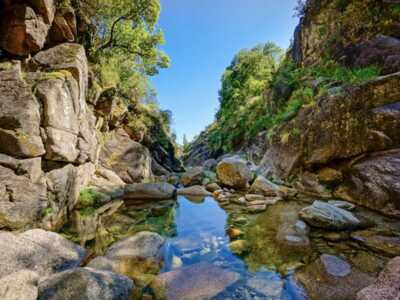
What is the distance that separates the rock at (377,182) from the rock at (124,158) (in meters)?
9.15

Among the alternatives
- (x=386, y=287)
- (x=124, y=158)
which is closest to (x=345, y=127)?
(x=386, y=287)

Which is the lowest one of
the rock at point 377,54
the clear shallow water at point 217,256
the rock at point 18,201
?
the clear shallow water at point 217,256

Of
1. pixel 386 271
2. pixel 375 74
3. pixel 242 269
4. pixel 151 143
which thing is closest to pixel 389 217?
pixel 386 271

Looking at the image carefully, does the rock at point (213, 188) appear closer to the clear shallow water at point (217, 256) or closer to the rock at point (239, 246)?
the clear shallow water at point (217, 256)

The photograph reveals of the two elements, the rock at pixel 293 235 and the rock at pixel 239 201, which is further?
the rock at pixel 239 201

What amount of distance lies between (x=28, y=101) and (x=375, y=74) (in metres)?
9.82

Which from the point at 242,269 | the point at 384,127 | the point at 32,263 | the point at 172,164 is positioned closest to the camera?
the point at 32,263

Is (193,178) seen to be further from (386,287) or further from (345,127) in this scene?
(386,287)

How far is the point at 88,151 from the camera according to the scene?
22.9 feet

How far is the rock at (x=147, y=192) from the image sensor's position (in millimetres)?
7840

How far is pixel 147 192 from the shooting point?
7.93 meters

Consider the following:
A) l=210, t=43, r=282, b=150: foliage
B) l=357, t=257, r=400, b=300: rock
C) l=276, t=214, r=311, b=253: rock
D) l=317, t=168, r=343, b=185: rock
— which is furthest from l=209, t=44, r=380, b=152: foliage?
l=357, t=257, r=400, b=300: rock

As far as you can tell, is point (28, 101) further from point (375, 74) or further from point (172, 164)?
point (172, 164)

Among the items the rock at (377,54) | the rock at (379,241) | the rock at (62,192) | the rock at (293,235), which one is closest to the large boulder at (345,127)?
the rock at (377,54)
